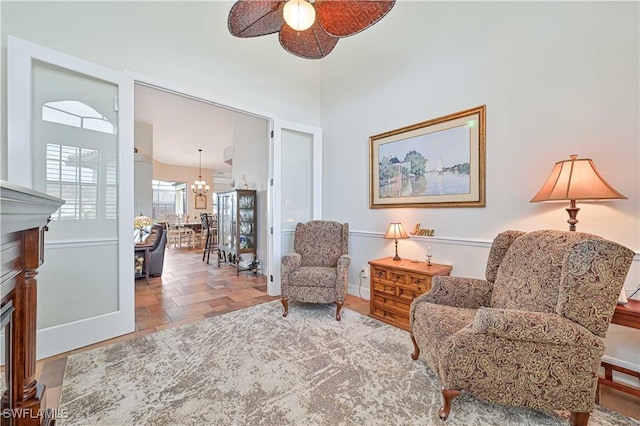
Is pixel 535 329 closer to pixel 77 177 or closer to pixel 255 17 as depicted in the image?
pixel 255 17

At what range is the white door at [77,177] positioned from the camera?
200 cm

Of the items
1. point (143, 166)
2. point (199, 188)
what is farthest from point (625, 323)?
point (199, 188)

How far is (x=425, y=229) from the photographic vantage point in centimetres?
292

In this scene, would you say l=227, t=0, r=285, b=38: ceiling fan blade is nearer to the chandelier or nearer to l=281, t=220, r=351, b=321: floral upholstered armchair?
l=281, t=220, r=351, b=321: floral upholstered armchair

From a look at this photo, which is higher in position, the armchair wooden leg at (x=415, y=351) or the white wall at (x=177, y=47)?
the white wall at (x=177, y=47)

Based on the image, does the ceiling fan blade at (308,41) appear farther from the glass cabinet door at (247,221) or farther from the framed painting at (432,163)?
the glass cabinet door at (247,221)

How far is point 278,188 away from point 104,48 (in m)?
2.16

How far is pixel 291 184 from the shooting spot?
3.87 m

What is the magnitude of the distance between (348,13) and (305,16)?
263 mm

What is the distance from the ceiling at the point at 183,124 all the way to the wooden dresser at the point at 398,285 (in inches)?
106

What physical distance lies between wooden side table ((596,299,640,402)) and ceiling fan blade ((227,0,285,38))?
267 cm

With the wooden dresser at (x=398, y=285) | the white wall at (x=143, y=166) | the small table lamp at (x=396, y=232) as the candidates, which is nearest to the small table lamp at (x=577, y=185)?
the wooden dresser at (x=398, y=285)

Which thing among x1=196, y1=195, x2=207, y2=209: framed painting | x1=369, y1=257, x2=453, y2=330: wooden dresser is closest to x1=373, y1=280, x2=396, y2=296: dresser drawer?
x1=369, y1=257, x2=453, y2=330: wooden dresser

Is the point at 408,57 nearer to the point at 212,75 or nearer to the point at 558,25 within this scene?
the point at 558,25
